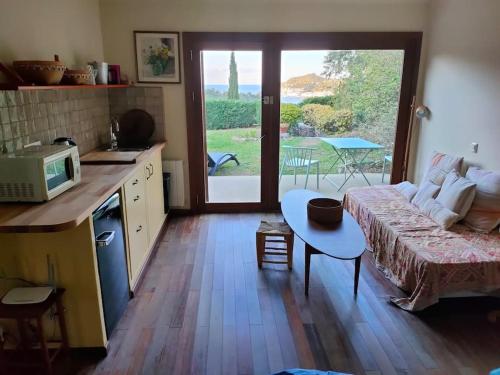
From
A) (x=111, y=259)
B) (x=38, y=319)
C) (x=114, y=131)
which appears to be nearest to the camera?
(x=38, y=319)

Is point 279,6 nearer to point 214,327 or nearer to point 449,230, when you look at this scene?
point 449,230

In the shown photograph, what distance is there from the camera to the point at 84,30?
344 centimetres

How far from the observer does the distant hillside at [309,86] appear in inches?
167

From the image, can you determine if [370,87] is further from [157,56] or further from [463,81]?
[157,56]

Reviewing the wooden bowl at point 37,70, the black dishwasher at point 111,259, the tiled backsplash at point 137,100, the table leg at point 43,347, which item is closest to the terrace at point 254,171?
the tiled backsplash at point 137,100

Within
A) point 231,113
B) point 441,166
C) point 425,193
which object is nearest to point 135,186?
point 231,113

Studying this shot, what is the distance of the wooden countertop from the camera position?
169 centimetres

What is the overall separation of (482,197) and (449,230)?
1.23ft

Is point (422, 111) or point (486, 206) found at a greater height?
point (422, 111)

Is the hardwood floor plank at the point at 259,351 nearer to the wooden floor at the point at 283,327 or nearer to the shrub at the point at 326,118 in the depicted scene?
the wooden floor at the point at 283,327

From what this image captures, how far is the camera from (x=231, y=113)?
4.28 meters

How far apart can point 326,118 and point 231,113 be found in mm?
1136

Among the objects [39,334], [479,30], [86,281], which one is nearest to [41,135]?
[86,281]

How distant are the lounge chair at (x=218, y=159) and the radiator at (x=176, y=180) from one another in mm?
349
